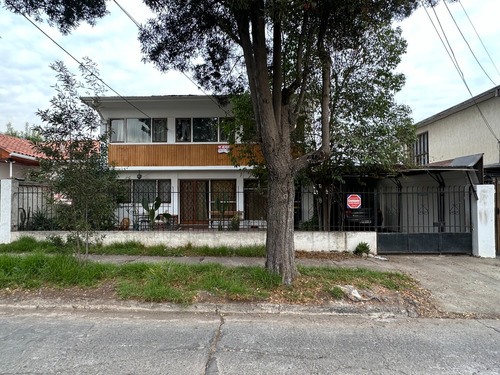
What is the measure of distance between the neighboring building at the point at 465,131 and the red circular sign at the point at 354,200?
23.9ft

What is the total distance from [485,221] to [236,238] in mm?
6982

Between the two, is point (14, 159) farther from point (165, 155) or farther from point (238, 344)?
point (238, 344)

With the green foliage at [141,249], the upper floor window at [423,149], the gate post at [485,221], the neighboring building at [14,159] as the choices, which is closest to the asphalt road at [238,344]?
the green foliage at [141,249]

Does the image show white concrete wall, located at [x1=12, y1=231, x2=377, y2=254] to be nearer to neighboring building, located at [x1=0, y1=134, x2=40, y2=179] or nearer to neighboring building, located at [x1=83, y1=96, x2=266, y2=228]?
neighboring building, located at [x1=83, y1=96, x2=266, y2=228]

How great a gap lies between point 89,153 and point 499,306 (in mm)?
7890

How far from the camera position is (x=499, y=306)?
5.11 meters

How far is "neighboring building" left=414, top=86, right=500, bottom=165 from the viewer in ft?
41.7

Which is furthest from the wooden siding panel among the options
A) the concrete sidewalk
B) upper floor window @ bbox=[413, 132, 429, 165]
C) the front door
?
upper floor window @ bbox=[413, 132, 429, 165]

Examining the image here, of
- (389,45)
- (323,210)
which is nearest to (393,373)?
(323,210)

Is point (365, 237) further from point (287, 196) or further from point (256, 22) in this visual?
point (256, 22)

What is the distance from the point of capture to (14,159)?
1223cm

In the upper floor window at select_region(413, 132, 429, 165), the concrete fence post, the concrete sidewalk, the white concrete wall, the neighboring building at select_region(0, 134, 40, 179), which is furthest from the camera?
the upper floor window at select_region(413, 132, 429, 165)

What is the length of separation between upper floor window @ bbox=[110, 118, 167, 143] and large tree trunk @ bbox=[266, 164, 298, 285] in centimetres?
1025

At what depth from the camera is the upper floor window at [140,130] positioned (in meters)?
14.4
